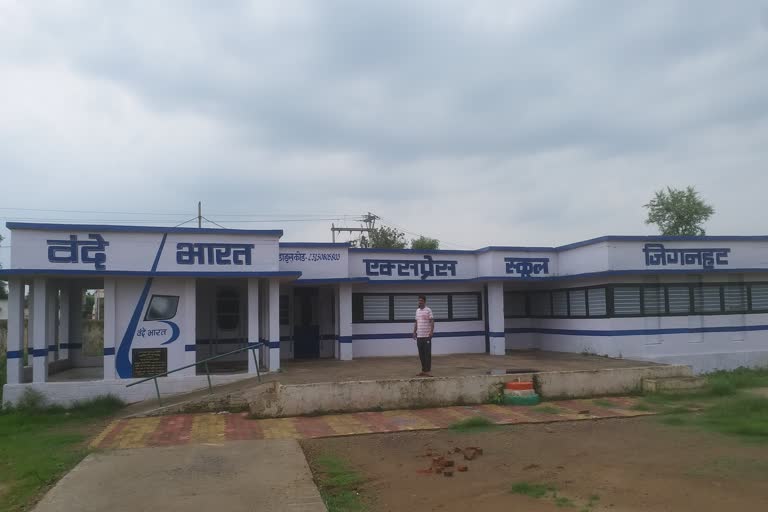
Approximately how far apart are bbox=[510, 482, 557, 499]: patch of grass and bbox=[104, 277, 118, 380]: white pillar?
10009 mm

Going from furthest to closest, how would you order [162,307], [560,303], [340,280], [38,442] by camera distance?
[560,303], [340,280], [162,307], [38,442]

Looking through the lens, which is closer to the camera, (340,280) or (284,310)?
(340,280)

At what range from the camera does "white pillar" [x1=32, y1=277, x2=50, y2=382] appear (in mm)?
13141

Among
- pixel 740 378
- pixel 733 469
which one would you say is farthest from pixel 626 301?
pixel 733 469

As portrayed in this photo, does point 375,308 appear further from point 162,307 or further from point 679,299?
point 679,299

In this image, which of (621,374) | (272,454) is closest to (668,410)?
(621,374)

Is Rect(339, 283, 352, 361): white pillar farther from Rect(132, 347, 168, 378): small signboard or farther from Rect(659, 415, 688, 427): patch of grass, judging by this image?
Rect(659, 415, 688, 427): patch of grass

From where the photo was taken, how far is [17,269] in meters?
12.9

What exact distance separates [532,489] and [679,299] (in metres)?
12.5

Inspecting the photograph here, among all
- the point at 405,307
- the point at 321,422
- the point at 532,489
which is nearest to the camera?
the point at 532,489

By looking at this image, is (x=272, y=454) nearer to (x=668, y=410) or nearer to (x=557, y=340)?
(x=668, y=410)

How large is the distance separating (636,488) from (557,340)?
12573 mm

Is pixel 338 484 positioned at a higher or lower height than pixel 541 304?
lower

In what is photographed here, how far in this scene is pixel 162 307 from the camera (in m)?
14.0
